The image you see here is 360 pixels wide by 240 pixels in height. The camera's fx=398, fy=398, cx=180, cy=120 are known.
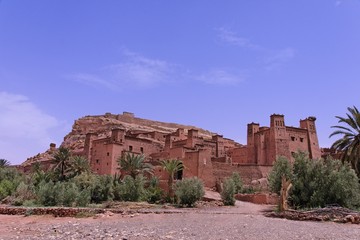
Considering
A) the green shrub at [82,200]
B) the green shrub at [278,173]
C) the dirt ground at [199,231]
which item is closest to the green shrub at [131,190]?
the green shrub at [82,200]

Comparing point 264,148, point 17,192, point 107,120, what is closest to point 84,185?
point 17,192

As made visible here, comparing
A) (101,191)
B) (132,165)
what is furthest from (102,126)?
(101,191)

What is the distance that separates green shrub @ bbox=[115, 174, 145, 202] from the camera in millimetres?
35938

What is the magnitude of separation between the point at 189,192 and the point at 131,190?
19.2ft

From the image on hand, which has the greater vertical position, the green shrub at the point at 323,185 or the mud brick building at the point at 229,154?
the mud brick building at the point at 229,154

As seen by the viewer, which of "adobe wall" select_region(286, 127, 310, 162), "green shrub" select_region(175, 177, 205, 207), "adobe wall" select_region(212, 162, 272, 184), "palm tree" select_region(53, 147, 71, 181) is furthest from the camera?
"adobe wall" select_region(286, 127, 310, 162)

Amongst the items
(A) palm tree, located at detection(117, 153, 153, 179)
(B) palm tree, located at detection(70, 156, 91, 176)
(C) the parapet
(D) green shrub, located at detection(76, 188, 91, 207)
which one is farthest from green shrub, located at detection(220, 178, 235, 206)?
(C) the parapet

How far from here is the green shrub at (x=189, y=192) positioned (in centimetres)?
3344

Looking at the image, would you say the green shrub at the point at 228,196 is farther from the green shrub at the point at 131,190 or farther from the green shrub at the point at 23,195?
the green shrub at the point at 23,195

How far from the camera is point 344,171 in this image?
85.1 feet

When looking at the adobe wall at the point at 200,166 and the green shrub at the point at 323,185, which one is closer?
the green shrub at the point at 323,185

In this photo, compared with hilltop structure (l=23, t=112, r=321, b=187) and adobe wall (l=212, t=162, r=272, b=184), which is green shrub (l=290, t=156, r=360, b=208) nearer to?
hilltop structure (l=23, t=112, r=321, b=187)

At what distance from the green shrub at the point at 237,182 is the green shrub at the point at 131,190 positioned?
387 inches

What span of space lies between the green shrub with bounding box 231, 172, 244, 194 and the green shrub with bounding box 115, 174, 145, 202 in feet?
32.2
